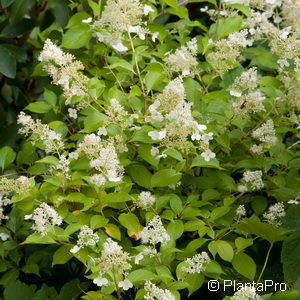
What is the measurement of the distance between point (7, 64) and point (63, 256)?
102cm

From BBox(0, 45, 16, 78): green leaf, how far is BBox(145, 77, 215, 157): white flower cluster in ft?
2.88

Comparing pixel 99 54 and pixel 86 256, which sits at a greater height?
pixel 99 54

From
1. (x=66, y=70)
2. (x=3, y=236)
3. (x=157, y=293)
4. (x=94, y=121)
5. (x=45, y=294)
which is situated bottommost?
(x=45, y=294)

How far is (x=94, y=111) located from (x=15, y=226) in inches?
16.3

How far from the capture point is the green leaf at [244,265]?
161cm

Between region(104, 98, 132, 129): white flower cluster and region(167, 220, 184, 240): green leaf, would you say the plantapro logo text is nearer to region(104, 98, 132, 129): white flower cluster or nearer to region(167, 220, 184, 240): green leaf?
region(167, 220, 184, 240): green leaf

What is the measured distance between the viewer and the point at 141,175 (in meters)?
1.77

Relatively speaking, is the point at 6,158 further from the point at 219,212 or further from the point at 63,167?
the point at 219,212

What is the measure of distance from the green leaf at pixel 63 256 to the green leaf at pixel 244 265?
43cm

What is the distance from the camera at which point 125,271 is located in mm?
1523

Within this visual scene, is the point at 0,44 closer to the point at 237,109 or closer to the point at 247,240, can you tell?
the point at 237,109

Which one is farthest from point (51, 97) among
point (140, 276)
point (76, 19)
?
point (140, 276)

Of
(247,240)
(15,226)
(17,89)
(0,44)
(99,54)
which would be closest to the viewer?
(247,240)

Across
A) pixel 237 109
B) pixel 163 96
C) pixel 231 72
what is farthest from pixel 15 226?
pixel 231 72
